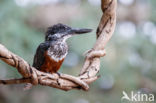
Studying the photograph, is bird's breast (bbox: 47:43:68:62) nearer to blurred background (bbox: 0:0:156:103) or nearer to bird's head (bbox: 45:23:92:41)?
bird's head (bbox: 45:23:92:41)

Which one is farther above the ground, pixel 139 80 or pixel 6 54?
pixel 6 54

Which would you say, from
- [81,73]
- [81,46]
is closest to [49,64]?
[81,73]

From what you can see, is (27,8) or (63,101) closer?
(27,8)

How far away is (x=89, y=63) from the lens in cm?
165

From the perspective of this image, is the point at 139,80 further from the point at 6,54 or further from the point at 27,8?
the point at 6,54

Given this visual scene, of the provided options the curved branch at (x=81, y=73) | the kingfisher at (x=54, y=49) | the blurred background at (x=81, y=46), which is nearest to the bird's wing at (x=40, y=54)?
the kingfisher at (x=54, y=49)

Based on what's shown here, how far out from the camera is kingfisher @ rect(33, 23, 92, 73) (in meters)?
1.89

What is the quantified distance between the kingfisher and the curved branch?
0.21 meters

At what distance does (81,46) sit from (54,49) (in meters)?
2.47

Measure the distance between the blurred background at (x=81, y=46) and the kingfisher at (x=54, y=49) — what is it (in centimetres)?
186

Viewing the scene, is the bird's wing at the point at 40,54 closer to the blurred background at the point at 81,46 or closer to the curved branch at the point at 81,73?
the curved branch at the point at 81,73

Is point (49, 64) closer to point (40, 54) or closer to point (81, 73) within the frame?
point (40, 54)

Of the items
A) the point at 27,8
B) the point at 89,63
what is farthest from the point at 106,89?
the point at 89,63

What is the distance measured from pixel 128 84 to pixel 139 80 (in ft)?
1.79
